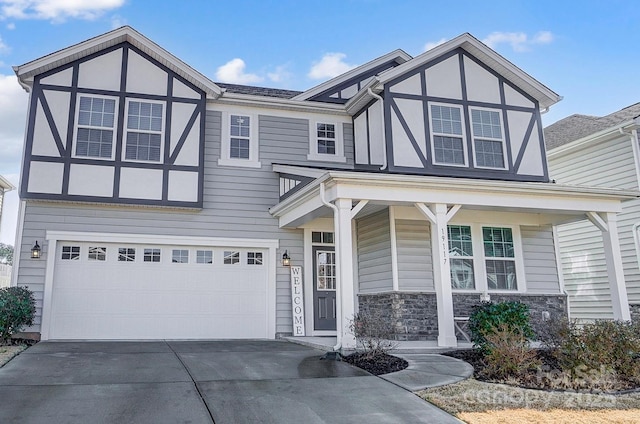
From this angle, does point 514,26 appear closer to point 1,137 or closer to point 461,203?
point 461,203

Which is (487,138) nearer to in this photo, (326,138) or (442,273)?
(326,138)

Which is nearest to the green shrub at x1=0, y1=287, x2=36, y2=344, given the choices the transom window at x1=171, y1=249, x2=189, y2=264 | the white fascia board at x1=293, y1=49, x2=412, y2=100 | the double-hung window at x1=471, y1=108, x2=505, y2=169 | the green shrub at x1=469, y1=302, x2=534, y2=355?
the transom window at x1=171, y1=249, x2=189, y2=264

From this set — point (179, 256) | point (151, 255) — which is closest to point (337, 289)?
point (179, 256)

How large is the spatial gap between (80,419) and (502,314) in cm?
585

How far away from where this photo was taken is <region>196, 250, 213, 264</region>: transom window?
35.8 feet

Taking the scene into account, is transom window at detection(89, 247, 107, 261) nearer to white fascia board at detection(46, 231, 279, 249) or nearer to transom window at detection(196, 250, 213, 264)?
white fascia board at detection(46, 231, 279, 249)

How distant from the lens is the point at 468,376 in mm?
6184

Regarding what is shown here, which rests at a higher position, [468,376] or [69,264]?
[69,264]

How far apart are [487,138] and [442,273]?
3.98 metres

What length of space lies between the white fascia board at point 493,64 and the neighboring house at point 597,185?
9.00 feet

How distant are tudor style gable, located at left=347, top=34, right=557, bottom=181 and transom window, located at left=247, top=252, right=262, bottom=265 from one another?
10.5 ft

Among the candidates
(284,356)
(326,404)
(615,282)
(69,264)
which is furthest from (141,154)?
(615,282)

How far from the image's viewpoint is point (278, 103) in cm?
1175

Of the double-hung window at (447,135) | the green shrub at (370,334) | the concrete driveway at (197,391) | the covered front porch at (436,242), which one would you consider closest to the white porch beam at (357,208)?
the covered front porch at (436,242)
